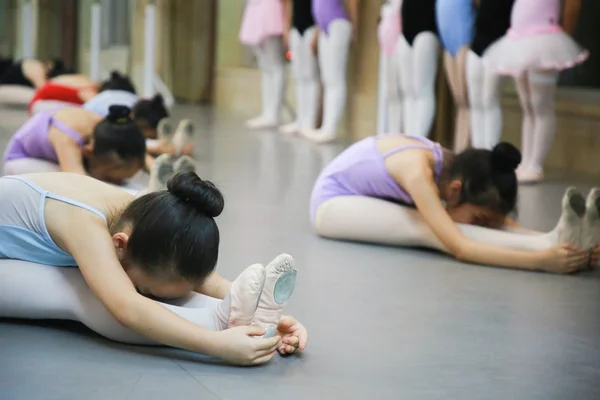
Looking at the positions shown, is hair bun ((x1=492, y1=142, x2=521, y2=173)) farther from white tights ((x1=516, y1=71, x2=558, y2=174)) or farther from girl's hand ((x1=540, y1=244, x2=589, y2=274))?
white tights ((x1=516, y1=71, x2=558, y2=174))

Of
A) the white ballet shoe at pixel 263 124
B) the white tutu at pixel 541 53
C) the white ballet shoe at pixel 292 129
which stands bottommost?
the white ballet shoe at pixel 263 124

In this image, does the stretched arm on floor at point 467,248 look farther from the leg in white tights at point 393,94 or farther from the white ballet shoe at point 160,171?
the leg in white tights at point 393,94

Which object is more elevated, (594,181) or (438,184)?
(438,184)

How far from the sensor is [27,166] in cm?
396

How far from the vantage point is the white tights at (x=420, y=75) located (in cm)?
591

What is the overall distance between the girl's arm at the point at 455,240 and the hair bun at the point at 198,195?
1225 mm

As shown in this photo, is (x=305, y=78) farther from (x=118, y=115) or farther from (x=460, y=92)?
(x=118, y=115)

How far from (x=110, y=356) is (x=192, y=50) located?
969 centimetres

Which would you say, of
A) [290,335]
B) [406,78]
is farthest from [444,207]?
[406,78]

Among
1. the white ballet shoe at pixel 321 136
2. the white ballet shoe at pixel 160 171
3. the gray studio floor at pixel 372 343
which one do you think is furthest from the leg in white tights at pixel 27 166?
the white ballet shoe at pixel 321 136

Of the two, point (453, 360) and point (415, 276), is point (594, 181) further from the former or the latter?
point (453, 360)

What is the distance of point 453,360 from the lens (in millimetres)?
2023

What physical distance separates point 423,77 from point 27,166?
110 inches

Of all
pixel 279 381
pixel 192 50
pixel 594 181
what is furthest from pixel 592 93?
pixel 192 50
